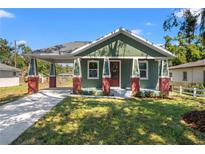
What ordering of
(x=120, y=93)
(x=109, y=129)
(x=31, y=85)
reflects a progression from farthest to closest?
1. (x=31, y=85)
2. (x=120, y=93)
3. (x=109, y=129)

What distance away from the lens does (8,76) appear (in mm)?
31203

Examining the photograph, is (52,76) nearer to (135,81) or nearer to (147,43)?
(135,81)

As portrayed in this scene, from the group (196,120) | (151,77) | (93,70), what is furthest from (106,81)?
(196,120)

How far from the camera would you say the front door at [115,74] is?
19984mm

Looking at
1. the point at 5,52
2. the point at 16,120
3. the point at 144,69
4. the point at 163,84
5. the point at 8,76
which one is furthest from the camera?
the point at 5,52

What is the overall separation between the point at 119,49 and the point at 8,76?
19139 millimetres

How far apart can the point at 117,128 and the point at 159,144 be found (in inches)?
69.0

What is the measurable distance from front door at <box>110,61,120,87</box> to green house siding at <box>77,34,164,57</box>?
2366 millimetres

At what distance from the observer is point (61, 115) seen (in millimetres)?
9672

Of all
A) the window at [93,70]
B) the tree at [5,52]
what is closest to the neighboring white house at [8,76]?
the window at [93,70]

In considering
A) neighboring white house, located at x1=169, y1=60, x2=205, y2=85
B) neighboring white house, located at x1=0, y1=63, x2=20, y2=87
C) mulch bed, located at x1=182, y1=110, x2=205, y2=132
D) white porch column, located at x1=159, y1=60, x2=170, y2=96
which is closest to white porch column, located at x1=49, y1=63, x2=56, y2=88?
neighboring white house, located at x1=0, y1=63, x2=20, y2=87

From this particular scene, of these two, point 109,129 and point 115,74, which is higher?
point 115,74

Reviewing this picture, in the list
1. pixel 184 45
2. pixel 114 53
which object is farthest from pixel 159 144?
pixel 184 45
